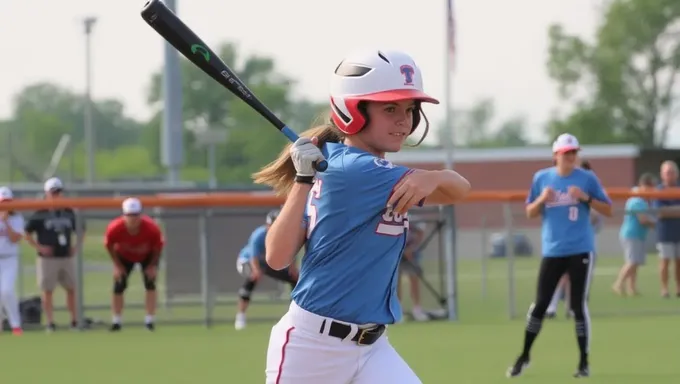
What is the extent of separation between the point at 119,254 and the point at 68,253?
3.08 feet

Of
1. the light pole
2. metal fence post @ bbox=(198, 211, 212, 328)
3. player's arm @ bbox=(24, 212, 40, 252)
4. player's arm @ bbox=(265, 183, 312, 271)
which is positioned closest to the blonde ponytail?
player's arm @ bbox=(265, 183, 312, 271)

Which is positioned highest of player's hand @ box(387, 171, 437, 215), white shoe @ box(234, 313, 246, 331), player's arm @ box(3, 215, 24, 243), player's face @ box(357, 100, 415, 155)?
player's face @ box(357, 100, 415, 155)

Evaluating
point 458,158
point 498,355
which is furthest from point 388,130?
point 458,158

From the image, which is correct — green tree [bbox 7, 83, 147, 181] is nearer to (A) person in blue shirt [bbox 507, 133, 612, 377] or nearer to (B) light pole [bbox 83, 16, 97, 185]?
(B) light pole [bbox 83, 16, 97, 185]

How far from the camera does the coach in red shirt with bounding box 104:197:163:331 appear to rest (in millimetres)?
16766

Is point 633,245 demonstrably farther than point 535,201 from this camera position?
Yes

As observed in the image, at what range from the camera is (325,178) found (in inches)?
226

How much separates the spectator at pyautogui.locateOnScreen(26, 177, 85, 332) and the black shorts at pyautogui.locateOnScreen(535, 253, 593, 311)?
739 cm

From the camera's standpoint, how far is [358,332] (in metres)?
Answer: 5.79

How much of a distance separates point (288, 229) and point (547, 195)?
6.80 meters

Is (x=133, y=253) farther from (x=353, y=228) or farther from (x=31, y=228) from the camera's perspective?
(x=353, y=228)

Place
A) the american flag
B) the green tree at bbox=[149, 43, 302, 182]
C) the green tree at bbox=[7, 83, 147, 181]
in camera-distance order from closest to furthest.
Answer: the american flag < the green tree at bbox=[149, 43, 302, 182] < the green tree at bbox=[7, 83, 147, 181]

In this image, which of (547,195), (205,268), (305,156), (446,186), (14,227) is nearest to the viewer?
A: (305,156)

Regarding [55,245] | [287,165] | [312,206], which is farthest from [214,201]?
[312,206]
